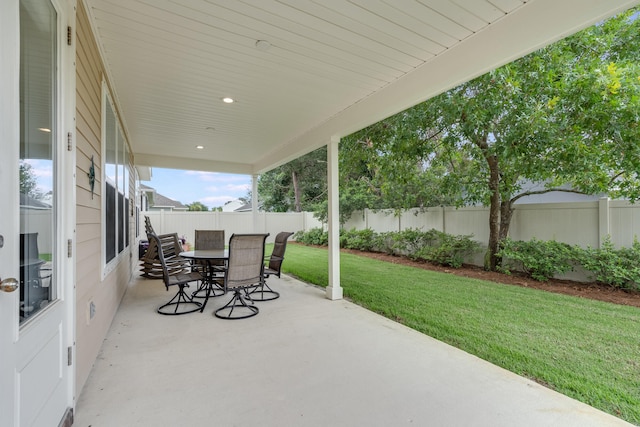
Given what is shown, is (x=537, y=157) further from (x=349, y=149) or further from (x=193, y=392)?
(x=193, y=392)

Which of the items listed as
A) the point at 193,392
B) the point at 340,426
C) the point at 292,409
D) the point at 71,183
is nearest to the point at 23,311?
the point at 71,183

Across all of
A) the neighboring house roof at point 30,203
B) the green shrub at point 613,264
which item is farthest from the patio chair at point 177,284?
the green shrub at point 613,264

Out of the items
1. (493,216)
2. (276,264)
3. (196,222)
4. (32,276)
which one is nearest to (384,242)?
(493,216)

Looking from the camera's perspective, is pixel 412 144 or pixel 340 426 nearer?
pixel 340 426

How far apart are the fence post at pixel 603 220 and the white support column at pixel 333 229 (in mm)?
4472

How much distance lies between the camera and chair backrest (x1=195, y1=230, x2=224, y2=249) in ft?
18.7

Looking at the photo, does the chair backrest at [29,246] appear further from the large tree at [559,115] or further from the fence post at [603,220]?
the fence post at [603,220]

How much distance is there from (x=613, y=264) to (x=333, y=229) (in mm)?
4395

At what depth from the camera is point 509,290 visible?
197 inches

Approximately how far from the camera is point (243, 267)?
3.92 metres

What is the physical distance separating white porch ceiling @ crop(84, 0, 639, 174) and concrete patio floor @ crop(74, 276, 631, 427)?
2.61 metres

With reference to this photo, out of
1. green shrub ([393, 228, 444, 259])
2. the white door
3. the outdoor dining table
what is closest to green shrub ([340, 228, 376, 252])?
green shrub ([393, 228, 444, 259])

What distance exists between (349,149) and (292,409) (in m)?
5.58

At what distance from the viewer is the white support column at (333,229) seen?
479 cm
